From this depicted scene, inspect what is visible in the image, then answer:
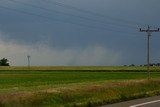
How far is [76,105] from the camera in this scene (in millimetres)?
24641

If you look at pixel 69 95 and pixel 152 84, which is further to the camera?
pixel 152 84

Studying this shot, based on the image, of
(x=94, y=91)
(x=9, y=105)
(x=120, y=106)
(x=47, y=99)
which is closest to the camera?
(x=9, y=105)

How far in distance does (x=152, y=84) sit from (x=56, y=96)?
1788 centimetres

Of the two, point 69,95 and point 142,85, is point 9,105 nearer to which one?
point 69,95

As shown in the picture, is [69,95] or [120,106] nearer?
[120,106]

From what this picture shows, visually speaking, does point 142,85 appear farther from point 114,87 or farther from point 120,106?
point 120,106

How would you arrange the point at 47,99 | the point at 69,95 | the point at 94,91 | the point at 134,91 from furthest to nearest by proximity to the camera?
the point at 134,91
the point at 94,91
the point at 69,95
the point at 47,99

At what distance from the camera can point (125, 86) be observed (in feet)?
127

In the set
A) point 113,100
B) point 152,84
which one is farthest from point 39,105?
point 152,84

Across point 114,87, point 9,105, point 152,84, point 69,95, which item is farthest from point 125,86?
point 9,105

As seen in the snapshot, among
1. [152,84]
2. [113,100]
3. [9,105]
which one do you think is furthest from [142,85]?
[9,105]

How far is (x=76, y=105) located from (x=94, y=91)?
8.41 m

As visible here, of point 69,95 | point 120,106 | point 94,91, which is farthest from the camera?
point 94,91

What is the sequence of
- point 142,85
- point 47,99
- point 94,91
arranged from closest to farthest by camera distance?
point 47,99 → point 94,91 → point 142,85
